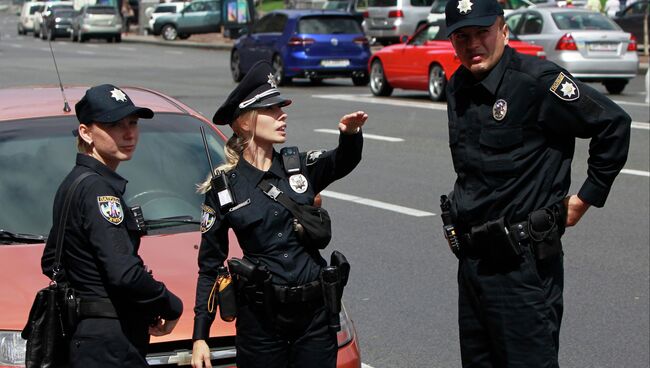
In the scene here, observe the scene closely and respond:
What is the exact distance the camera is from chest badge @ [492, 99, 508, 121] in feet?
14.3

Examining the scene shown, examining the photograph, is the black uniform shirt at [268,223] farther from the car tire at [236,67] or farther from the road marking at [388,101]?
the car tire at [236,67]

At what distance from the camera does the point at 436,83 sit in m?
21.8

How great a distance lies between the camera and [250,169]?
4461 mm

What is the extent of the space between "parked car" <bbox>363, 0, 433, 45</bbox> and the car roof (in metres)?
29.7

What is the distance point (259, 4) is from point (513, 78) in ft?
224

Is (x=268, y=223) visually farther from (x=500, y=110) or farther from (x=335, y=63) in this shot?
(x=335, y=63)

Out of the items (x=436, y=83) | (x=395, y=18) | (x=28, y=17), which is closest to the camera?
(x=436, y=83)

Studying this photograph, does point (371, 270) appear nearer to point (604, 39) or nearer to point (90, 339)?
point (90, 339)

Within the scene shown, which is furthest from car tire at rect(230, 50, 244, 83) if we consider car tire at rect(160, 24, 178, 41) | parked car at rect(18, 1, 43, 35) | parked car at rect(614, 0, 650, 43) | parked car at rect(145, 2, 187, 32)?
parked car at rect(18, 1, 43, 35)

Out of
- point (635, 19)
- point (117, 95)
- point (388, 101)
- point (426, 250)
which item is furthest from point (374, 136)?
point (635, 19)

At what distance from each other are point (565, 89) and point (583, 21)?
2020 centimetres

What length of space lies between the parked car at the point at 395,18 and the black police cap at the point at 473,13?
106 ft

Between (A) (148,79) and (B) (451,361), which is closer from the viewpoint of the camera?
(B) (451,361)

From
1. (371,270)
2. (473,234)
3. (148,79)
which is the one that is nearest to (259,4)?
(148,79)
